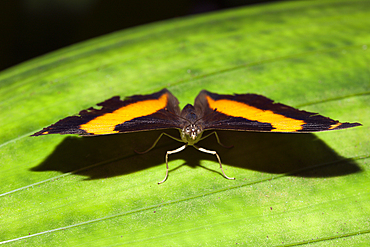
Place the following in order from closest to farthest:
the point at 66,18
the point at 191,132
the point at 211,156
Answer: the point at 191,132 → the point at 211,156 → the point at 66,18

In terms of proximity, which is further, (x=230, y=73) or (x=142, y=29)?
(x=142, y=29)

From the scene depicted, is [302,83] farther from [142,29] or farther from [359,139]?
[142,29]

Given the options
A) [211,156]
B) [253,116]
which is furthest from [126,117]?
[253,116]

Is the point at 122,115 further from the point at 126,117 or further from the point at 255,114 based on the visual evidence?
the point at 255,114

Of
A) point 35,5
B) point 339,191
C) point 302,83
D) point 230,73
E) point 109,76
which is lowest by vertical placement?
point 339,191

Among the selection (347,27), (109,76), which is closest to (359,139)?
(347,27)

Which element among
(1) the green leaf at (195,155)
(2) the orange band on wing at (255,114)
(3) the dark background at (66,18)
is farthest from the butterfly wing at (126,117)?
(3) the dark background at (66,18)
